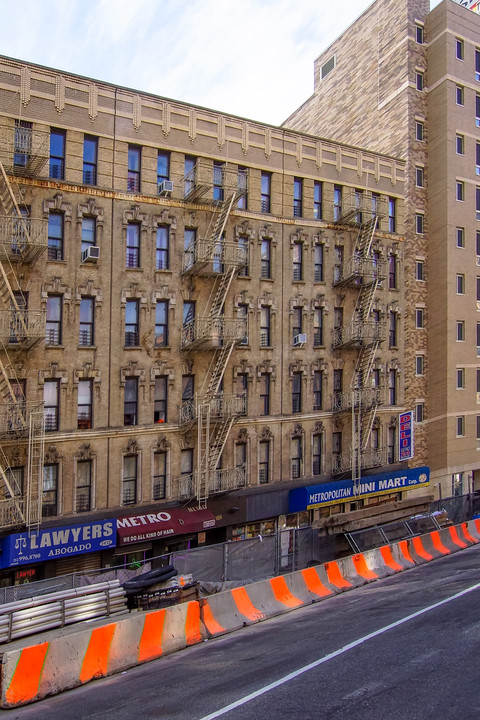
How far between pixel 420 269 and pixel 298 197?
35.7ft

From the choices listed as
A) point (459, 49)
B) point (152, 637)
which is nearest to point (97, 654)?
point (152, 637)

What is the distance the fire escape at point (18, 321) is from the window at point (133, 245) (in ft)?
12.7

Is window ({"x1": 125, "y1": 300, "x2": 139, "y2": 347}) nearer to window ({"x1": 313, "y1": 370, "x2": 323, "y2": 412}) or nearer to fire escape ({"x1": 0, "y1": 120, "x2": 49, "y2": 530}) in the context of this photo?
fire escape ({"x1": 0, "y1": 120, "x2": 49, "y2": 530})

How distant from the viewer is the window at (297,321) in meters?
31.0

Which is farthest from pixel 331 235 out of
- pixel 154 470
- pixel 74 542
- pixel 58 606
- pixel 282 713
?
pixel 282 713

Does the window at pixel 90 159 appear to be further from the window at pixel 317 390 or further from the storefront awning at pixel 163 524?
the window at pixel 317 390

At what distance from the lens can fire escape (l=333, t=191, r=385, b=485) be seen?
1277 inches

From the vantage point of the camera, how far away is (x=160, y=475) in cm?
2664

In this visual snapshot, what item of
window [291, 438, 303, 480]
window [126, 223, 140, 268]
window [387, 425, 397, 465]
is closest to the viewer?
window [126, 223, 140, 268]

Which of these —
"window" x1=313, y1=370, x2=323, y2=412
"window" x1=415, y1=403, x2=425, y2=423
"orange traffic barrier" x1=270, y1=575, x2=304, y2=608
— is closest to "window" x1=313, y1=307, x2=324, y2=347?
"window" x1=313, y1=370, x2=323, y2=412

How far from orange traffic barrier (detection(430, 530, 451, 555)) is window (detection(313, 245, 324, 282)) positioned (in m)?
14.3

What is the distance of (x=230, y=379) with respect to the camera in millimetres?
28781

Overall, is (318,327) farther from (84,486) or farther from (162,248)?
(84,486)

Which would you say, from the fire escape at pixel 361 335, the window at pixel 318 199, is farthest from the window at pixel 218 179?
the fire escape at pixel 361 335
